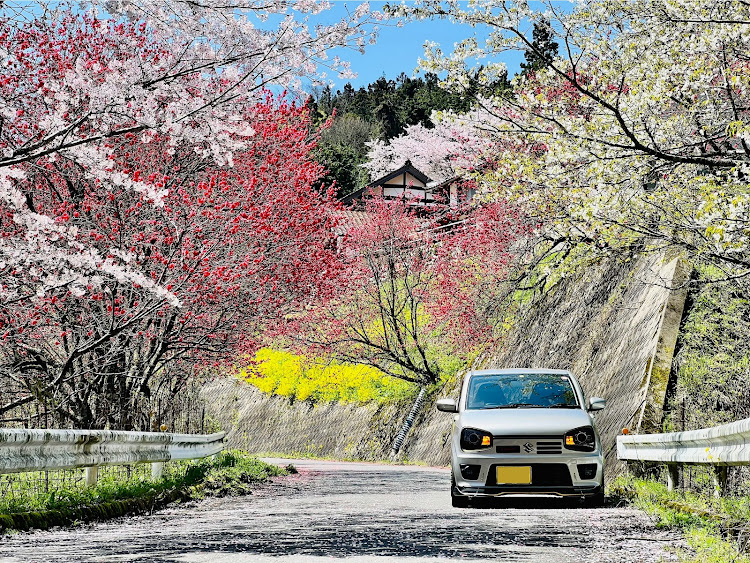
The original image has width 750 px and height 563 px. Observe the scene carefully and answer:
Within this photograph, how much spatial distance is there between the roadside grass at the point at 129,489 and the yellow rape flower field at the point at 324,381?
16.1m

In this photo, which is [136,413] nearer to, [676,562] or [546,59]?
[546,59]

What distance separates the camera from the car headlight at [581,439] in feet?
33.7

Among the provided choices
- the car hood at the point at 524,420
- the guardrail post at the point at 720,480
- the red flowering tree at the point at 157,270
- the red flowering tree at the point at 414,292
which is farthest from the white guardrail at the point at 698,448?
the red flowering tree at the point at 414,292

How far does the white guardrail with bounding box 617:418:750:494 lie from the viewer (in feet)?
20.1

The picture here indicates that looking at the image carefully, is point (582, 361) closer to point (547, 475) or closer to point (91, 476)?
point (547, 475)

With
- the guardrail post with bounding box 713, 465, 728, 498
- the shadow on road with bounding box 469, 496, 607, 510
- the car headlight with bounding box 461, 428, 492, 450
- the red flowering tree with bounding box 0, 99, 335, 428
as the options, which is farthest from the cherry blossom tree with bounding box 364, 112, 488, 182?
the guardrail post with bounding box 713, 465, 728, 498

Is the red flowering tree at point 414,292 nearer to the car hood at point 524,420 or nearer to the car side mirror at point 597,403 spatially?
the car side mirror at point 597,403

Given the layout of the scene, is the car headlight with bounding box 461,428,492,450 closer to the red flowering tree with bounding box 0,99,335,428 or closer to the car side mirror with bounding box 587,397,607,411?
the car side mirror with bounding box 587,397,607,411

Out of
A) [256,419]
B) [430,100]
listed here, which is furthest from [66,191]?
[430,100]

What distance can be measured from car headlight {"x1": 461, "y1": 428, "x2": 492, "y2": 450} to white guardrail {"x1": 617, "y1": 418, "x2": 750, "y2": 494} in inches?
74.4

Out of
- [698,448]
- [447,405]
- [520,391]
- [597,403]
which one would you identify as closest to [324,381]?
[520,391]

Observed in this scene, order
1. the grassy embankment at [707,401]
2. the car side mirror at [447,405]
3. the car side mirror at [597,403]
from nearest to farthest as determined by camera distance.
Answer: the grassy embankment at [707,401] → the car side mirror at [597,403] → the car side mirror at [447,405]

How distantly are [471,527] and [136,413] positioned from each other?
23.1ft

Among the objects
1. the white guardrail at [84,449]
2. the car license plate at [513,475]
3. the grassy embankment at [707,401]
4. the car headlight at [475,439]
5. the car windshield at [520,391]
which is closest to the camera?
the white guardrail at [84,449]
